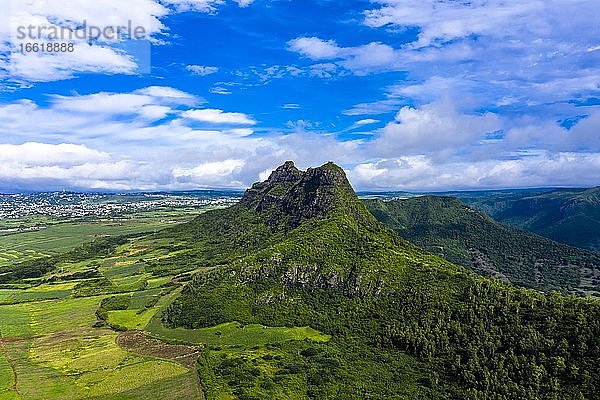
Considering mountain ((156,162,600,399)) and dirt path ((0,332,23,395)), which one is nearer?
mountain ((156,162,600,399))

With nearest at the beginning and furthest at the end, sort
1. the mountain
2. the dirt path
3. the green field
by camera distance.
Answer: the mountain, the green field, the dirt path

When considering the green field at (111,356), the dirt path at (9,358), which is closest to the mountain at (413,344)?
the green field at (111,356)

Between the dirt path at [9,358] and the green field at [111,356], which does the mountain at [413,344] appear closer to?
the green field at [111,356]

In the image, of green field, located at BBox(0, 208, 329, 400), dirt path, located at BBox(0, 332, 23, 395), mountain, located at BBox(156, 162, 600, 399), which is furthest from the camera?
dirt path, located at BBox(0, 332, 23, 395)

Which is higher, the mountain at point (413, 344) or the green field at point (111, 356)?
the mountain at point (413, 344)

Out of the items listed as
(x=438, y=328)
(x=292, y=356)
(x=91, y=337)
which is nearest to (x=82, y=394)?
(x=91, y=337)

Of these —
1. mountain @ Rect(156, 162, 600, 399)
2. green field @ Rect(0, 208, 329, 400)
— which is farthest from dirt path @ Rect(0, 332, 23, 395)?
mountain @ Rect(156, 162, 600, 399)

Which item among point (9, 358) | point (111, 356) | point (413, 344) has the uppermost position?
point (413, 344)

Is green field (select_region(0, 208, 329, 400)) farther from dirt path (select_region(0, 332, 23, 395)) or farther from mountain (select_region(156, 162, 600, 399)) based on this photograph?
mountain (select_region(156, 162, 600, 399))

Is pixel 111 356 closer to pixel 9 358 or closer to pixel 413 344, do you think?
pixel 9 358

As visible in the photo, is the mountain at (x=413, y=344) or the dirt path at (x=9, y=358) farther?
the dirt path at (x=9, y=358)

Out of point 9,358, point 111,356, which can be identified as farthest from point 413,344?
point 9,358
